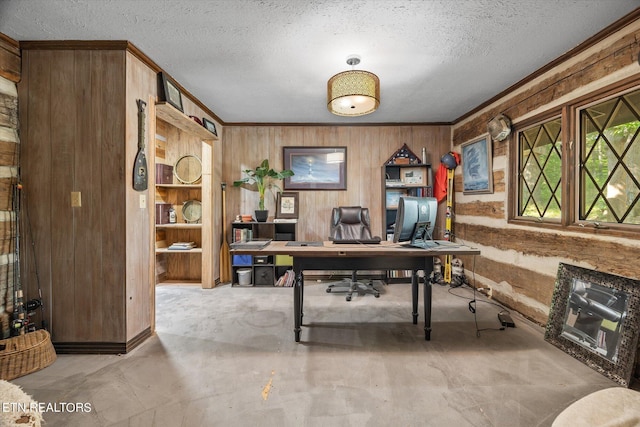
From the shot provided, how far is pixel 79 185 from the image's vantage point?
2.21 m

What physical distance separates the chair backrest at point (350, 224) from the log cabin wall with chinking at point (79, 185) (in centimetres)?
231

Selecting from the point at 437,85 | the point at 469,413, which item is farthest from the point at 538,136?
the point at 469,413

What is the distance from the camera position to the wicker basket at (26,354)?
184 cm

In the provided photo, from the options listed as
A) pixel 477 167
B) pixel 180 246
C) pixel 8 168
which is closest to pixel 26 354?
pixel 8 168

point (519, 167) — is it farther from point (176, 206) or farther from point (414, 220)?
point (176, 206)

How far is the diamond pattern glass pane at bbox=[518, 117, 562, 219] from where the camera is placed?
2668 mm

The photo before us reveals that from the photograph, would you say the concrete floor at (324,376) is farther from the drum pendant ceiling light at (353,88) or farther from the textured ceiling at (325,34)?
the textured ceiling at (325,34)

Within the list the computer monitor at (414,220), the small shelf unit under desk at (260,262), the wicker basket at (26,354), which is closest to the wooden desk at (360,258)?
the computer monitor at (414,220)

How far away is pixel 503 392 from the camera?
174cm

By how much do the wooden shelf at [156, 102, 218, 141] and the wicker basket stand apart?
6.67ft

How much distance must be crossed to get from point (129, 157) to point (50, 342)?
1473mm

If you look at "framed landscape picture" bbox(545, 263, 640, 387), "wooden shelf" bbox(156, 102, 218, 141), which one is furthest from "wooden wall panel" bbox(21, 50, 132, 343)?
"framed landscape picture" bbox(545, 263, 640, 387)

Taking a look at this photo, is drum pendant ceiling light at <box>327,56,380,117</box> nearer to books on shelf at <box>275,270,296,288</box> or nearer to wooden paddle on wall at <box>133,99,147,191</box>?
wooden paddle on wall at <box>133,99,147,191</box>

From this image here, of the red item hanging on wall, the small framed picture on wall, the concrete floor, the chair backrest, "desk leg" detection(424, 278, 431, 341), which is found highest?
the red item hanging on wall
